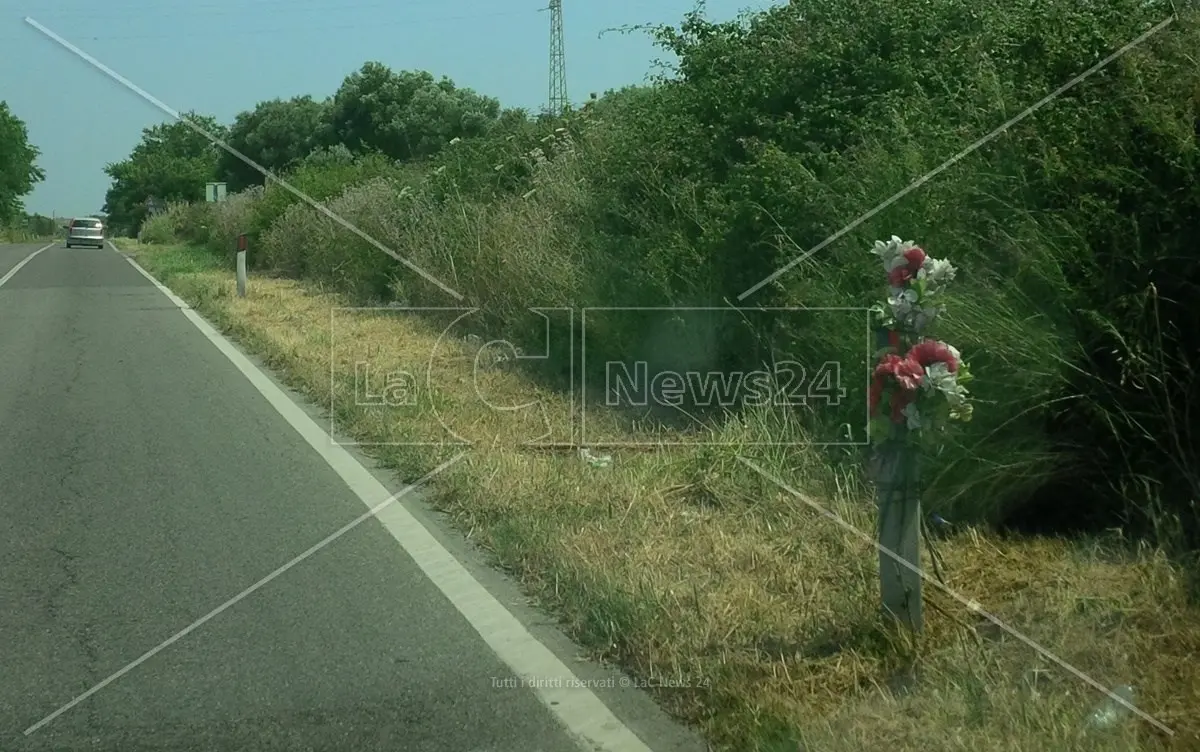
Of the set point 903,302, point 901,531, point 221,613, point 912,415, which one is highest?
point 903,302

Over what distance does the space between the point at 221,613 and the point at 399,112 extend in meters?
36.1

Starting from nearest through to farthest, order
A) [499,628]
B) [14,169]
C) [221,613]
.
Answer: [499,628] < [221,613] < [14,169]

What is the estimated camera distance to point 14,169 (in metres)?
99.2

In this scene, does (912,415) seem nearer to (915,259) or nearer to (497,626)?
(915,259)

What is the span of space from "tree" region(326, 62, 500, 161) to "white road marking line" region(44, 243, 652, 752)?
31.0 metres

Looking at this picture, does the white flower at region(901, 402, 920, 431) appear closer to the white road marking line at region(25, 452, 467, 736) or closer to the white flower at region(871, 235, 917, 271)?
the white flower at region(871, 235, 917, 271)

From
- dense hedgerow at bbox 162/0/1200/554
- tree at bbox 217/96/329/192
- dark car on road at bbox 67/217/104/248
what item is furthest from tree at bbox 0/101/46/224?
dense hedgerow at bbox 162/0/1200/554

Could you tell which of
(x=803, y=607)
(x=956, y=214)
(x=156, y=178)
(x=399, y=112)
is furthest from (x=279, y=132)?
(x=803, y=607)

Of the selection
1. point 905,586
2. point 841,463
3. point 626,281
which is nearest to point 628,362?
point 626,281

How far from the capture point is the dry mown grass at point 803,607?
456 cm

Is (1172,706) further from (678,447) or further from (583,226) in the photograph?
(583,226)

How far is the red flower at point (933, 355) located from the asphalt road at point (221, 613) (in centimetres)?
166

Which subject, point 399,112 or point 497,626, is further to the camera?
point 399,112

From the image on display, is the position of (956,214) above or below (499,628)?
above
